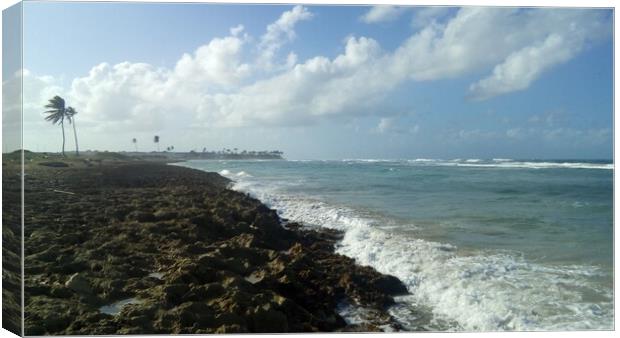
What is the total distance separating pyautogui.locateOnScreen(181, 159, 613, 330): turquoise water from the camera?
4.40m

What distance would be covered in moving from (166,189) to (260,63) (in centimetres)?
200

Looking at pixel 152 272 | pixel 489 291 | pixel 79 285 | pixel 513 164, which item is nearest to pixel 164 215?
pixel 152 272

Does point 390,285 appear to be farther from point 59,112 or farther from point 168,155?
point 59,112

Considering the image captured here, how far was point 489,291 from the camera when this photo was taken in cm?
454

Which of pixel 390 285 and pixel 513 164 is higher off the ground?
pixel 513 164

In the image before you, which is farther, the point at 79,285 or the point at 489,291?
the point at 489,291

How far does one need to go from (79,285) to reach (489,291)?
13.1ft

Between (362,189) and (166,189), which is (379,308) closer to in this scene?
(362,189)

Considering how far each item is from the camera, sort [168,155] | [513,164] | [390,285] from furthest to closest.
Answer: [513,164], [168,155], [390,285]

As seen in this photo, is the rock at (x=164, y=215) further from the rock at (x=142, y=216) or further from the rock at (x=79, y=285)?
the rock at (x=79, y=285)

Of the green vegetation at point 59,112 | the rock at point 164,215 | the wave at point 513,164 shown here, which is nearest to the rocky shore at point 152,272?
the rock at point 164,215

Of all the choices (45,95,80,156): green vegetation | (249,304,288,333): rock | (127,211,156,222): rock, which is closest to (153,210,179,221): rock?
(127,211,156,222): rock

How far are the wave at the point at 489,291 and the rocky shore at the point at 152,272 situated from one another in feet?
0.91

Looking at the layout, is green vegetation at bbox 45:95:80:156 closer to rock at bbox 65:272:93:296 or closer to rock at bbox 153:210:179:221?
rock at bbox 65:272:93:296
